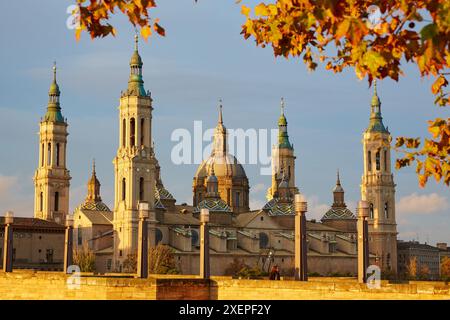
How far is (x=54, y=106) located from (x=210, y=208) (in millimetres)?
24644

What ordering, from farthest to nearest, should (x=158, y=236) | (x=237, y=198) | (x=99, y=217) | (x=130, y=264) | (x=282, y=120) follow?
(x=282, y=120)
(x=237, y=198)
(x=99, y=217)
(x=158, y=236)
(x=130, y=264)

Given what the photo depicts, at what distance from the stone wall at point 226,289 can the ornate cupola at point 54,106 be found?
8448 centimetres

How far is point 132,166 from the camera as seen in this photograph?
9744 centimetres

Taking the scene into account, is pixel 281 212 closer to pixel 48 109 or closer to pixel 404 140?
pixel 48 109

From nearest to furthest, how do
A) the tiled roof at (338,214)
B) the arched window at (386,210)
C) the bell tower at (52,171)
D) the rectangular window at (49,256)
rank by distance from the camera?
the rectangular window at (49,256) → the bell tower at (52,171) → the arched window at (386,210) → the tiled roof at (338,214)

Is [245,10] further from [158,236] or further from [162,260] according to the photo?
[158,236]

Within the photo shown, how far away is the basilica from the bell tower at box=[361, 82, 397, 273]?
140 millimetres

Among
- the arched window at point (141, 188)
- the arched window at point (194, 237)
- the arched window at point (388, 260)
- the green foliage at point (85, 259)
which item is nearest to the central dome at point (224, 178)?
the arched window at point (194, 237)

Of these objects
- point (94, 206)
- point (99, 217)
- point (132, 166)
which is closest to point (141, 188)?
point (132, 166)

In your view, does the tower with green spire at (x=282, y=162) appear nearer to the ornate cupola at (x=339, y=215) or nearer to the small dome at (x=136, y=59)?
the ornate cupola at (x=339, y=215)

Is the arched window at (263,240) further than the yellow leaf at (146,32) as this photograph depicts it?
Yes

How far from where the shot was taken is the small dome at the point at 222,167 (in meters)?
123
